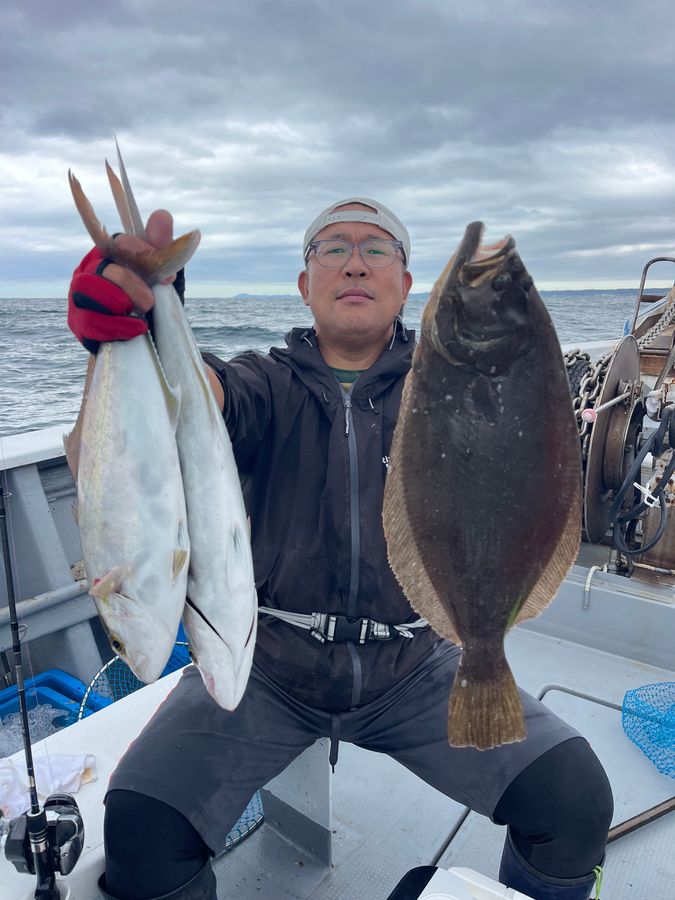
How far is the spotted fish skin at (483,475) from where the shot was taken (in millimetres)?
1557

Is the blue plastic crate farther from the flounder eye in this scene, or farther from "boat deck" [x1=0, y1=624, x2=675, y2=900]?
the flounder eye

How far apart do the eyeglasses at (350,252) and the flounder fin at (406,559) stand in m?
1.04

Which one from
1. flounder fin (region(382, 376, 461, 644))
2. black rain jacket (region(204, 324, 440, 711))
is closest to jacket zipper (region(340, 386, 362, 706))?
black rain jacket (region(204, 324, 440, 711))

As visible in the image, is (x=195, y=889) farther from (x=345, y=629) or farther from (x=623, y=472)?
(x=623, y=472)

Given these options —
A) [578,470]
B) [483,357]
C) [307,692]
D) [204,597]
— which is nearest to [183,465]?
[204,597]

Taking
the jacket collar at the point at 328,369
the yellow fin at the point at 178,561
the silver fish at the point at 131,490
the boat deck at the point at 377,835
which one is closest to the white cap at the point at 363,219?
the jacket collar at the point at 328,369

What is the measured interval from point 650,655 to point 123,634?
11.4 feet

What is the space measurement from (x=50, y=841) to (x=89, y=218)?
5.45 feet

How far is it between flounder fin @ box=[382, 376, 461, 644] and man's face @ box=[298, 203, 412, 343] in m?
0.92

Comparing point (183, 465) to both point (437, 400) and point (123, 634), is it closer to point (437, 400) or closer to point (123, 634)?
point (123, 634)

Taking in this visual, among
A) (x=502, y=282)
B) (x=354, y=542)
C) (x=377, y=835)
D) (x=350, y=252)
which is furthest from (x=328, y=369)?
(x=377, y=835)

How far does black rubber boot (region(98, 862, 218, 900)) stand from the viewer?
194 centimetres

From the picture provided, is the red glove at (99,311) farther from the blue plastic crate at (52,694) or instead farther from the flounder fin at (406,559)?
the blue plastic crate at (52,694)

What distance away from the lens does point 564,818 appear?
6.67ft
